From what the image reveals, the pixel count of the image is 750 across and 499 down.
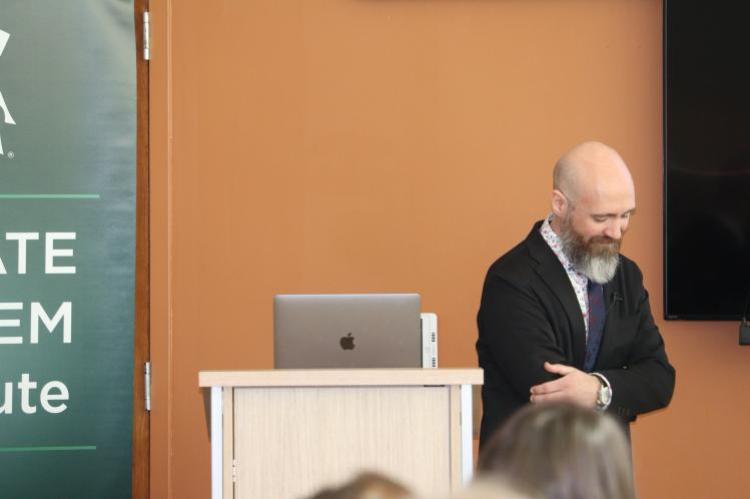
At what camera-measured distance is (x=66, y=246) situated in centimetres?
446

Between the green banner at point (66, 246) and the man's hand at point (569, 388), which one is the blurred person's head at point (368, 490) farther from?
the green banner at point (66, 246)

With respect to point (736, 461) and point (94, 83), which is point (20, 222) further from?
point (736, 461)

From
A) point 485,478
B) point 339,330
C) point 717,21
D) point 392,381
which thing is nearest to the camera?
point 485,478

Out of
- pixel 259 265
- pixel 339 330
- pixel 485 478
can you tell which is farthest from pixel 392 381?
pixel 259 265

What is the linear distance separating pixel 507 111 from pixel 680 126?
0.67m

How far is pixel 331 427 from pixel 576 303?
100cm

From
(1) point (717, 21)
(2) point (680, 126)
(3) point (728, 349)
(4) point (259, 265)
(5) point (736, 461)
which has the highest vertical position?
(1) point (717, 21)

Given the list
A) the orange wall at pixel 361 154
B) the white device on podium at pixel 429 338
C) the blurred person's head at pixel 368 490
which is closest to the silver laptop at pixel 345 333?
the white device on podium at pixel 429 338

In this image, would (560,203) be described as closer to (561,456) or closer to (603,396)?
(603,396)

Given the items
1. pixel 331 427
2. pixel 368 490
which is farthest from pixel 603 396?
pixel 368 490

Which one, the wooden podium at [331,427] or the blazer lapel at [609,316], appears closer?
the wooden podium at [331,427]

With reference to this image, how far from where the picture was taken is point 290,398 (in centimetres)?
261

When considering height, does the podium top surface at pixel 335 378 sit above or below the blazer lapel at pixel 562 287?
below

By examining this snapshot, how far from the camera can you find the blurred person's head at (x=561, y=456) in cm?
132
